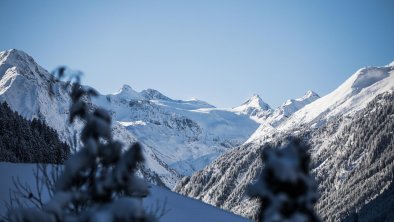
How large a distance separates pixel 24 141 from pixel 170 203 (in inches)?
3589

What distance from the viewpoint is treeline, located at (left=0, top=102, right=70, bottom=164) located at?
101m

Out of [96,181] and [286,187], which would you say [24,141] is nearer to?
[96,181]

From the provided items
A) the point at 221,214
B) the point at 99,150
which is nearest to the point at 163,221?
the point at 221,214

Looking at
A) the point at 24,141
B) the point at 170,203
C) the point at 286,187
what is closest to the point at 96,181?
the point at 286,187

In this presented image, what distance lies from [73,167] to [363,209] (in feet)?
593

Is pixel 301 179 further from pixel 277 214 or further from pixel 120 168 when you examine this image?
pixel 120 168

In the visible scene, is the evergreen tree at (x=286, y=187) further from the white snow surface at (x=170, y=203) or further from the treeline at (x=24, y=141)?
the treeline at (x=24, y=141)

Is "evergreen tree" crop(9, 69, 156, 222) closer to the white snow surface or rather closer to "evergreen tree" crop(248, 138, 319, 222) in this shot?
"evergreen tree" crop(248, 138, 319, 222)

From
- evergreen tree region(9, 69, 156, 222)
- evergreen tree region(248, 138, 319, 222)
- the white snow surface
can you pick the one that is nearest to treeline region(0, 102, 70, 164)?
the white snow surface

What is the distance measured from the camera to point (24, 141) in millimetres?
106312

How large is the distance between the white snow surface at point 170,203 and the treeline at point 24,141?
233ft

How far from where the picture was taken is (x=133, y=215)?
5.54 meters

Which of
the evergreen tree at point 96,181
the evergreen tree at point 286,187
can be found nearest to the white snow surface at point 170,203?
the evergreen tree at point 96,181

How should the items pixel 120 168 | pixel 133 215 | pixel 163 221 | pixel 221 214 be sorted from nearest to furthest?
pixel 133 215, pixel 120 168, pixel 163 221, pixel 221 214
